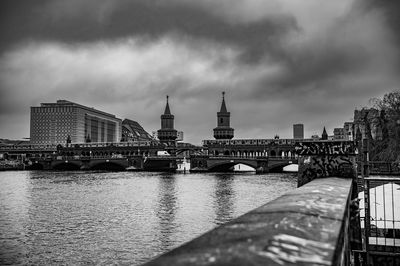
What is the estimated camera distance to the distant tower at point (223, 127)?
538 ft

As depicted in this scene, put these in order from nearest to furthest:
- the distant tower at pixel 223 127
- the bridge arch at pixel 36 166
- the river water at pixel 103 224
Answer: the river water at pixel 103 224 → the bridge arch at pixel 36 166 → the distant tower at pixel 223 127

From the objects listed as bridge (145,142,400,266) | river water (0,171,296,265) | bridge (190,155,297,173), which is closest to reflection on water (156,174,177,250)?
river water (0,171,296,265)

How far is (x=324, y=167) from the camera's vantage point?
24.7 feet

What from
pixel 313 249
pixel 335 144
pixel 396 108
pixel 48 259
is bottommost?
pixel 48 259

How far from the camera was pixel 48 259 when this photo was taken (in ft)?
56.2

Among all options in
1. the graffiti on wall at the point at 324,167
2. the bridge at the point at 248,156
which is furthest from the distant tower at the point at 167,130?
the graffiti on wall at the point at 324,167

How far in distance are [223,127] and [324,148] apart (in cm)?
15686

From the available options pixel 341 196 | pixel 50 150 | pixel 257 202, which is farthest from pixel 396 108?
pixel 50 150

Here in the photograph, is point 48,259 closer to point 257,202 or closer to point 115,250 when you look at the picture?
point 115,250

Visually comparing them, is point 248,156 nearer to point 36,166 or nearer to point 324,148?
point 36,166

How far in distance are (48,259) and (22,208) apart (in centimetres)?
1666

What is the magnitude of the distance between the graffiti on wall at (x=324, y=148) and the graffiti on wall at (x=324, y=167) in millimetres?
90

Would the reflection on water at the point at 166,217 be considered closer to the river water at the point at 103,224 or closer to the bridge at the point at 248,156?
the river water at the point at 103,224

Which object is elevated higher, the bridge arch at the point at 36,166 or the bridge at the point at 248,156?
the bridge at the point at 248,156
